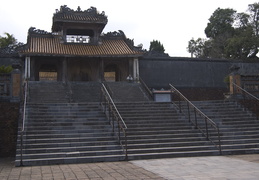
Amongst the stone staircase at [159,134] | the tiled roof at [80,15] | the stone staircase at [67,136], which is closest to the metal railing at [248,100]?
the stone staircase at [159,134]

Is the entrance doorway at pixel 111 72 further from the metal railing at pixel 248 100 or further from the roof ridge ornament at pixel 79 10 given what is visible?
the metal railing at pixel 248 100

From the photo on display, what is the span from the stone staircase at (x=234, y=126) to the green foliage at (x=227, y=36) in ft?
62.2

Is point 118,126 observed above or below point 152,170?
above

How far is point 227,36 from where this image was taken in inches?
1484

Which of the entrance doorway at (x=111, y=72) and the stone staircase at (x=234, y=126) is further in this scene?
the entrance doorway at (x=111, y=72)

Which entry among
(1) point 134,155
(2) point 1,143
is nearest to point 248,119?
(1) point 134,155

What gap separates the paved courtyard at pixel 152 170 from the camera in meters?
6.32

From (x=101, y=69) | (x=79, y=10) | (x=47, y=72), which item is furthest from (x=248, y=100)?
(x=47, y=72)

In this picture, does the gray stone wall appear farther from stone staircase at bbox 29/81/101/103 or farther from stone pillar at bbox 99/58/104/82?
stone staircase at bbox 29/81/101/103

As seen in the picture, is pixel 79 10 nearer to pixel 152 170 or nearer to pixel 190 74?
pixel 190 74

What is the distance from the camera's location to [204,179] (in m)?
5.95

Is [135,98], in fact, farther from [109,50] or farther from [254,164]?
[254,164]

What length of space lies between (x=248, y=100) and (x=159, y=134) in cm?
561

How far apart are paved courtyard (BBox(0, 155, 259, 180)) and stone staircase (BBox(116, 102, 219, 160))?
26.1 inches
